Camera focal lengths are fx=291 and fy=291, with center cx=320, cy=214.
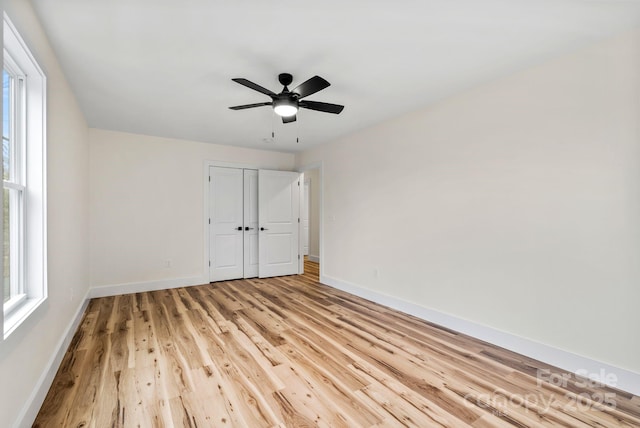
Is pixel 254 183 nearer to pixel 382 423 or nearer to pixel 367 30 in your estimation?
pixel 367 30

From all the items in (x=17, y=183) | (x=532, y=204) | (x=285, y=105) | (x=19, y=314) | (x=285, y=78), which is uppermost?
(x=285, y=78)

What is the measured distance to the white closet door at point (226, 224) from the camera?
516 centimetres

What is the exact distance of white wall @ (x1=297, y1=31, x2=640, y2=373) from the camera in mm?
2066

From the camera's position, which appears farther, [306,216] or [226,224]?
[306,216]

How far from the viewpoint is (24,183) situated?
1.87 m

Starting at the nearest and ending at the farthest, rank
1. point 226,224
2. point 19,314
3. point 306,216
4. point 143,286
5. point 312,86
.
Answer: point 19,314
point 312,86
point 143,286
point 226,224
point 306,216

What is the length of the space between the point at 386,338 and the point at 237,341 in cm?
144

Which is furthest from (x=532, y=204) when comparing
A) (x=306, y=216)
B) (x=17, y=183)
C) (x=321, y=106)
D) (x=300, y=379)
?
(x=306, y=216)

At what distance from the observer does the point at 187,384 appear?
209 cm

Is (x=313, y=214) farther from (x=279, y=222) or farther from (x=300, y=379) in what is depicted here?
(x=300, y=379)

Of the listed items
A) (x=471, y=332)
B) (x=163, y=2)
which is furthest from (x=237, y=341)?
(x=163, y=2)

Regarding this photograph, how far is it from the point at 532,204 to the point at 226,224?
4.50 m

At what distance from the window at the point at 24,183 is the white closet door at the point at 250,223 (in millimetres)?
3548

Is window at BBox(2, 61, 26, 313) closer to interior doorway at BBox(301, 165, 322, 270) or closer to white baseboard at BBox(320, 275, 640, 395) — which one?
white baseboard at BBox(320, 275, 640, 395)
